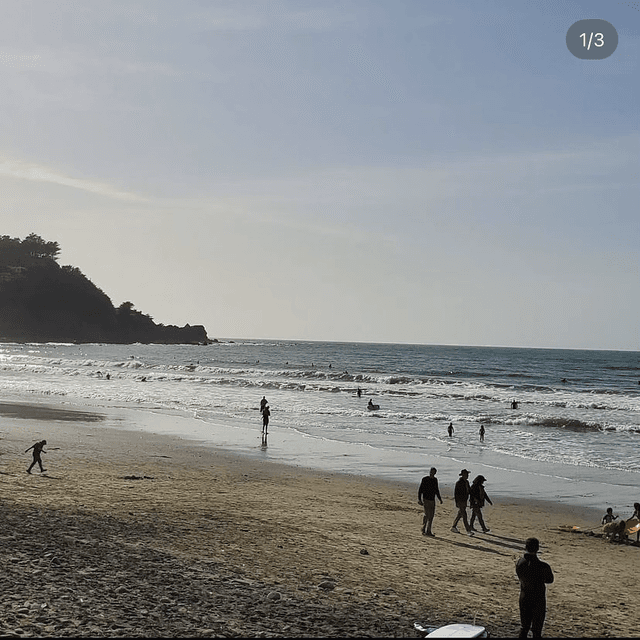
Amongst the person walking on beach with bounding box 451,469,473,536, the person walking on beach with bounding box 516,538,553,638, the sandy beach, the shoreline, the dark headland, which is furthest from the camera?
the dark headland

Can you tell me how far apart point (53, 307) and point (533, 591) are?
18872 centimetres

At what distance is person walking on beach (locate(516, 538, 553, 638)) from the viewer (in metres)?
7.30

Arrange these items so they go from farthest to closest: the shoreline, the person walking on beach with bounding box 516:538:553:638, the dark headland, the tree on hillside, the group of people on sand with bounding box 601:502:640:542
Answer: the tree on hillside → the dark headland → the shoreline → the group of people on sand with bounding box 601:502:640:542 → the person walking on beach with bounding box 516:538:553:638

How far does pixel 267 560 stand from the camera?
10.4m

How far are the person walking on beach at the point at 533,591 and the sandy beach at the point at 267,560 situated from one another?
603 millimetres

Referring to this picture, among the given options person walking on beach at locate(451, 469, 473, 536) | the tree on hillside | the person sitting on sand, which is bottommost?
the person sitting on sand

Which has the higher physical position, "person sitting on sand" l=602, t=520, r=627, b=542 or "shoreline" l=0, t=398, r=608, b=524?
"person sitting on sand" l=602, t=520, r=627, b=542

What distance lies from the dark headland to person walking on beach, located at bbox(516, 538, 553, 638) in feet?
587

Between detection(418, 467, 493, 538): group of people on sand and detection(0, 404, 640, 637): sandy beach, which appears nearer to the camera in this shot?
detection(0, 404, 640, 637): sandy beach

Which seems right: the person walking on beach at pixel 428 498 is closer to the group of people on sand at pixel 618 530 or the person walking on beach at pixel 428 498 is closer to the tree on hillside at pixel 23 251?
the group of people on sand at pixel 618 530

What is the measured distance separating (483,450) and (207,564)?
1980 centimetres

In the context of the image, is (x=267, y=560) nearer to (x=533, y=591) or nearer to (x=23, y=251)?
(x=533, y=591)

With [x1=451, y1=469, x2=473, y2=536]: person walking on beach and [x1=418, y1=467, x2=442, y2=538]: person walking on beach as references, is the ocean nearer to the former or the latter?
[x1=451, y1=469, x2=473, y2=536]: person walking on beach

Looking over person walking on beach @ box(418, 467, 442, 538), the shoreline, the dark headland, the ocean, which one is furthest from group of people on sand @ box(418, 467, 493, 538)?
the dark headland
